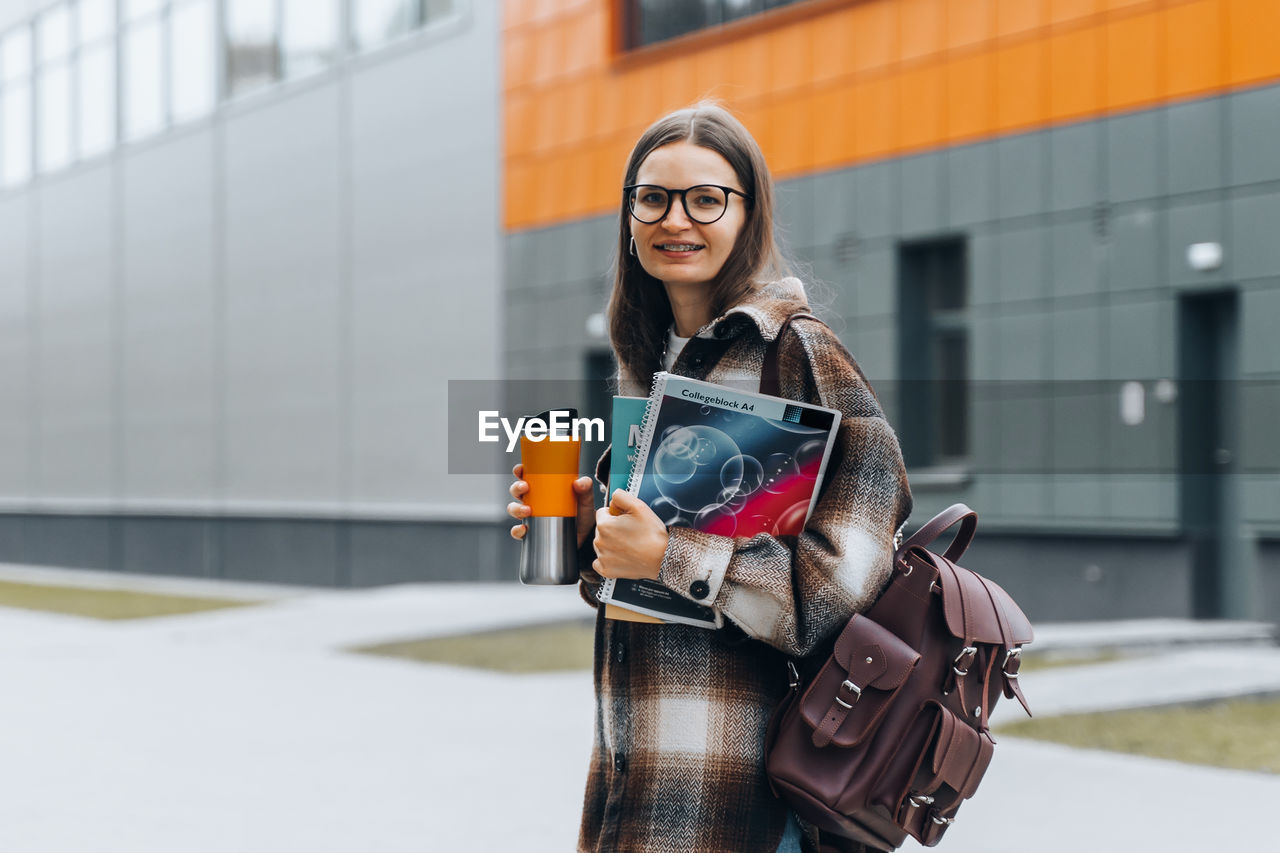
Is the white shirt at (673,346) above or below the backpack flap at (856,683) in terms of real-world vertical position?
above

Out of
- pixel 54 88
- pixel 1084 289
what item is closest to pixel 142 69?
pixel 54 88

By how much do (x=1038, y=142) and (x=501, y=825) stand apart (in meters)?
11.1

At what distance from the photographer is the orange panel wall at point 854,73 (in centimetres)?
1434

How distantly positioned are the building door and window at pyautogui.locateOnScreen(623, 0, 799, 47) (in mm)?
6419

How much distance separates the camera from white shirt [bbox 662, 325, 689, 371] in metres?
2.45

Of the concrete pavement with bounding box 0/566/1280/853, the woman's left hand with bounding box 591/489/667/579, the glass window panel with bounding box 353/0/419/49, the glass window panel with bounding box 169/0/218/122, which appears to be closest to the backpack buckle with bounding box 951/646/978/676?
the woman's left hand with bounding box 591/489/667/579

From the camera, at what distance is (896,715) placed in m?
2.19

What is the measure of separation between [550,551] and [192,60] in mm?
27886

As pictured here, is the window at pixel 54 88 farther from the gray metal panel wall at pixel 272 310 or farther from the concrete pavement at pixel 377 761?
the concrete pavement at pixel 377 761

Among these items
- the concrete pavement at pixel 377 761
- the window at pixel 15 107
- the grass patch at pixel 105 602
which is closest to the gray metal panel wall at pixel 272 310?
the window at pixel 15 107

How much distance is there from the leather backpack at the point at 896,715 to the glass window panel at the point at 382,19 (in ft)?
72.4

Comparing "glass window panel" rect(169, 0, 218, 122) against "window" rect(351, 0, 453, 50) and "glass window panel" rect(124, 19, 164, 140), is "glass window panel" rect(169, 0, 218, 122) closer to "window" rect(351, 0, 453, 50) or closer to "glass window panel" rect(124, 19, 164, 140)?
"glass window panel" rect(124, 19, 164, 140)

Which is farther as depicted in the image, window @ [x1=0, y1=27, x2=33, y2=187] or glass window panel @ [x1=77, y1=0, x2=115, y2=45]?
window @ [x1=0, y1=27, x2=33, y2=187]

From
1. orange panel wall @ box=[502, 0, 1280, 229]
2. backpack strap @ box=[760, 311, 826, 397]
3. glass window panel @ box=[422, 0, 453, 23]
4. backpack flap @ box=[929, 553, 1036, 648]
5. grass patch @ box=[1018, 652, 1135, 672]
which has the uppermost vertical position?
glass window panel @ box=[422, 0, 453, 23]
